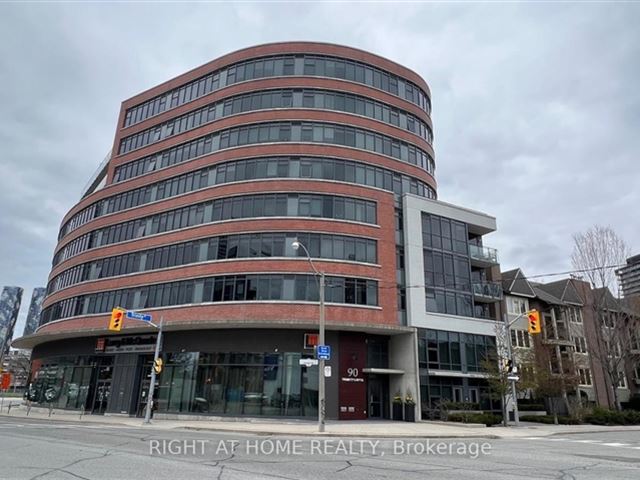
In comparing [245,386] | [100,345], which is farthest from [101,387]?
[245,386]

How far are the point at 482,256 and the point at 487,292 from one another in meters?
3.28

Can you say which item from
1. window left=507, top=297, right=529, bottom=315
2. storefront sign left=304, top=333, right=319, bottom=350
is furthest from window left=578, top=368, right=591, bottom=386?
storefront sign left=304, top=333, right=319, bottom=350

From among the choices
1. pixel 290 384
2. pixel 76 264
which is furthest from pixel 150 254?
pixel 290 384

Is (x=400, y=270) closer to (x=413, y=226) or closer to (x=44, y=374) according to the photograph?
(x=413, y=226)

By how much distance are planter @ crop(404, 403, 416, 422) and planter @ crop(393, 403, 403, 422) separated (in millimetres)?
537

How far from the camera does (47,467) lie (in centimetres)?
961

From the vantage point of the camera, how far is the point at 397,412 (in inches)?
1281

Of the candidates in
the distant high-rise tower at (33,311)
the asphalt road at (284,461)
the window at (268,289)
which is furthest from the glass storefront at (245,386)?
the distant high-rise tower at (33,311)

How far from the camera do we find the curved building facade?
31.4 m

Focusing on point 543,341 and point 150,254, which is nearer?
point 150,254

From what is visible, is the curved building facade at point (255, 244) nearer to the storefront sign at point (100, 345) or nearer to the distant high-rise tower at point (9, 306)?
the storefront sign at point (100, 345)

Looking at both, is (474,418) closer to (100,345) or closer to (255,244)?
A: (255,244)

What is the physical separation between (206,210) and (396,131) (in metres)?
17.1

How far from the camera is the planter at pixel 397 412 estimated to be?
3219 centimetres
